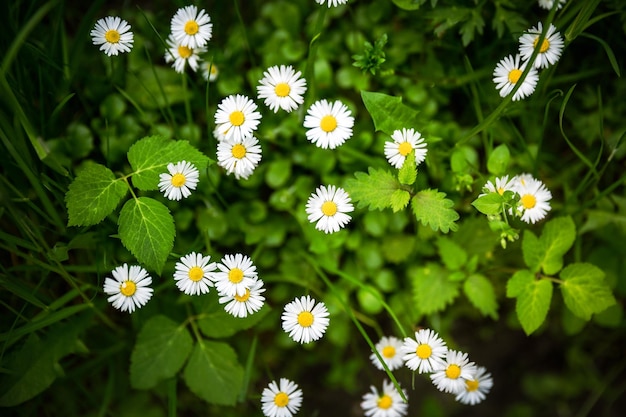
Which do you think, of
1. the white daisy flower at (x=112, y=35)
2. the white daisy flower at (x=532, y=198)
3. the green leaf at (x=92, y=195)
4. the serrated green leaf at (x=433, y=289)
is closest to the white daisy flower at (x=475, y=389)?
the serrated green leaf at (x=433, y=289)

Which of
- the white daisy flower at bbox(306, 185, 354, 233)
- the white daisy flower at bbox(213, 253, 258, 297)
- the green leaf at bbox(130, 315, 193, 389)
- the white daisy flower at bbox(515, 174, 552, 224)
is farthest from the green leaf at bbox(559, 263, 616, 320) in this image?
the green leaf at bbox(130, 315, 193, 389)

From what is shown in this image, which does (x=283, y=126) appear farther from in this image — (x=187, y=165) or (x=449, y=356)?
(x=449, y=356)

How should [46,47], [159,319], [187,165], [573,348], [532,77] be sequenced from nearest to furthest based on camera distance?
[187,165] < [532,77] < [159,319] < [46,47] < [573,348]

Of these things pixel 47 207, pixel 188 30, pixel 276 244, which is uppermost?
pixel 188 30

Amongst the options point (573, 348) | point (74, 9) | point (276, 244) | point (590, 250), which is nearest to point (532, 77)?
point (590, 250)

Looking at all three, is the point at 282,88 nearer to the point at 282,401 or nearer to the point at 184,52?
the point at 184,52

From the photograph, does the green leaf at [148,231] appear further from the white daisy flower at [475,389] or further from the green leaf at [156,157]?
the white daisy flower at [475,389]

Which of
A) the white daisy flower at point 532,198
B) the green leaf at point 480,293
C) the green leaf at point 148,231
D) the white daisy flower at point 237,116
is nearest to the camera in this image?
the green leaf at point 148,231
